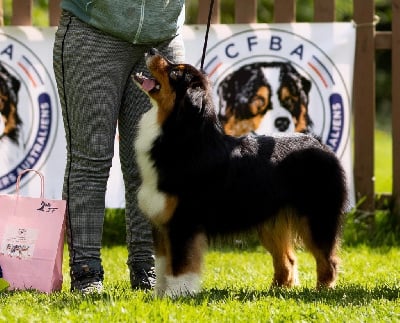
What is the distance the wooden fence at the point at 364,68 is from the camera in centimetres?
740

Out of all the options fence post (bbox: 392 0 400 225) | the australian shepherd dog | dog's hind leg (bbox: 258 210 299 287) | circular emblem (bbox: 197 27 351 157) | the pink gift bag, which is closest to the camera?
the australian shepherd dog

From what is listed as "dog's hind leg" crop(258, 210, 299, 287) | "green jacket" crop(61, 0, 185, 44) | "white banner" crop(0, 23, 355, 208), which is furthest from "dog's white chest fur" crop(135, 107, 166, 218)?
"white banner" crop(0, 23, 355, 208)

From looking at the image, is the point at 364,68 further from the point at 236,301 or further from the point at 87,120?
the point at 236,301

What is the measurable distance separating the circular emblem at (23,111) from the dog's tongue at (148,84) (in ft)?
9.73

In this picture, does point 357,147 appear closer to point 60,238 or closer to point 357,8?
point 357,8

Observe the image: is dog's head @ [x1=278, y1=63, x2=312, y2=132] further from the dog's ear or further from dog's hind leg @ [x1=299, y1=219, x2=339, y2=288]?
the dog's ear

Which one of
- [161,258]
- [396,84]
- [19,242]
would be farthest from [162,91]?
[396,84]

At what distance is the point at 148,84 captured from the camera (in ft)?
14.7

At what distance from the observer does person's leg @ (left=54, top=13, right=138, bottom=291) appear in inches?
184

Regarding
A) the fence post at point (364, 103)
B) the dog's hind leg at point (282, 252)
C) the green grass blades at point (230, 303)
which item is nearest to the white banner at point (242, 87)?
the fence post at point (364, 103)

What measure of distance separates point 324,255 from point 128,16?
1.80 metres

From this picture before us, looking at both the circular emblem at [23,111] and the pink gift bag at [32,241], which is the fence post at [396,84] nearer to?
the circular emblem at [23,111]

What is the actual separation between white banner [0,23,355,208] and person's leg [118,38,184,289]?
229cm

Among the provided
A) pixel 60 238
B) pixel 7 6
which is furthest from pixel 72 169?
pixel 7 6
